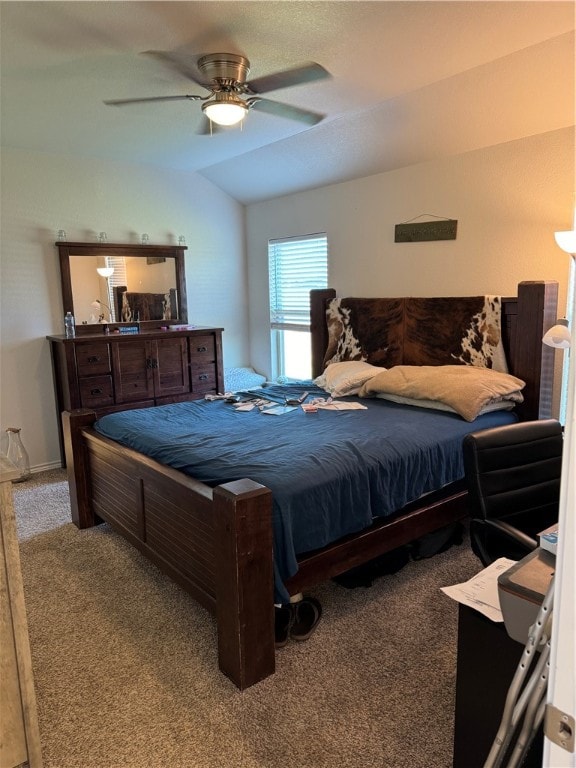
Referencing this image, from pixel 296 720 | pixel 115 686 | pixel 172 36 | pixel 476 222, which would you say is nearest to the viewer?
pixel 296 720

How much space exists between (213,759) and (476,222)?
11.3ft

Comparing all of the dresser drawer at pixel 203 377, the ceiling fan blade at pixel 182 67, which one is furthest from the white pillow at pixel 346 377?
the ceiling fan blade at pixel 182 67

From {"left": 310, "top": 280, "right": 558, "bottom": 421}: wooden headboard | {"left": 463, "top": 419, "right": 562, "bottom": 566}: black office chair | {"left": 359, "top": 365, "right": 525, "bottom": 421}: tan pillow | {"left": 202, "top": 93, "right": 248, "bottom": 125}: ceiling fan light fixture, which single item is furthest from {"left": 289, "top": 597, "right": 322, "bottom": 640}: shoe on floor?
{"left": 202, "top": 93, "right": 248, "bottom": 125}: ceiling fan light fixture

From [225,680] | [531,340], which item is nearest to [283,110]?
[531,340]

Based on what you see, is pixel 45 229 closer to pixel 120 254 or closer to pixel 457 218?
pixel 120 254

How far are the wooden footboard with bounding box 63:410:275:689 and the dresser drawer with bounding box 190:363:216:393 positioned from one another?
1.85 m

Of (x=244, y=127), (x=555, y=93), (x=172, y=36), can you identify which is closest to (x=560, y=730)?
(x=172, y=36)

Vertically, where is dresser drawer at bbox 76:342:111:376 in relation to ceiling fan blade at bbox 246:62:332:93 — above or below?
below

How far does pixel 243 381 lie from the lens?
5469mm

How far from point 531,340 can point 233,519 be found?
7.74 ft

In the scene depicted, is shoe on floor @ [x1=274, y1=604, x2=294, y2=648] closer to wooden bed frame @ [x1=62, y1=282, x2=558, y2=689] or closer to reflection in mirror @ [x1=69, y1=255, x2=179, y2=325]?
wooden bed frame @ [x1=62, y1=282, x2=558, y2=689]

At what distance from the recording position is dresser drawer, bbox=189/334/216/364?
15.6 feet

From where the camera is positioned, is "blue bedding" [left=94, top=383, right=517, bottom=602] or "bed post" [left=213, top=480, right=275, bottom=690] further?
"blue bedding" [left=94, top=383, right=517, bottom=602]

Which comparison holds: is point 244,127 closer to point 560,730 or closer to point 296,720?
point 296,720
